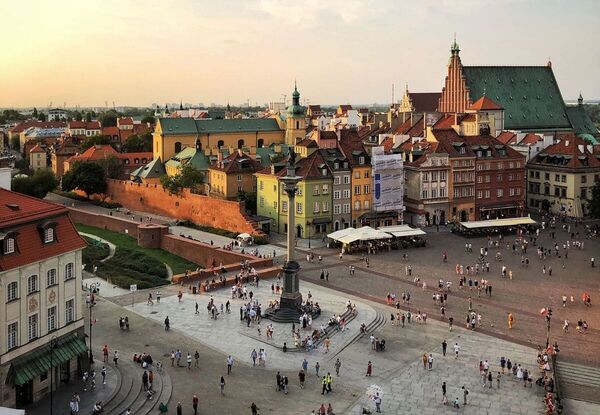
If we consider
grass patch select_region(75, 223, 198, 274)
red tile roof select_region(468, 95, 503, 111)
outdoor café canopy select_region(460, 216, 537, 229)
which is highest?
red tile roof select_region(468, 95, 503, 111)

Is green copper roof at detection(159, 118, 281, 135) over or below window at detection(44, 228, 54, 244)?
over

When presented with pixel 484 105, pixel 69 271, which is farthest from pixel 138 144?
pixel 69 271

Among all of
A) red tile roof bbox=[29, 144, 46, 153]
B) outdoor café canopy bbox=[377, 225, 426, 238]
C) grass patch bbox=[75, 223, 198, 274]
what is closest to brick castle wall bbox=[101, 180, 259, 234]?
grass patch bbox=[75, 223, 198, 274]

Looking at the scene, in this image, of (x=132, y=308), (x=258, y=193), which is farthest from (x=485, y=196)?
(x=132, y=308)

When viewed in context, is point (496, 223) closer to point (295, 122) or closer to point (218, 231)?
point (218, 231)

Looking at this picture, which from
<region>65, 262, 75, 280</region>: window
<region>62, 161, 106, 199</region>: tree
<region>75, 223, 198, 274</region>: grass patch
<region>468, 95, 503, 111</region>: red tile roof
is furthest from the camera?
<region>468, 95, 503, 111</region>: red tile roof

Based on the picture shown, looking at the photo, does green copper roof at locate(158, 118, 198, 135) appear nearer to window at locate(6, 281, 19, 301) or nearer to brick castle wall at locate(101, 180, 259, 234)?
brick castle wall at locate(101, 180, 259, 234)

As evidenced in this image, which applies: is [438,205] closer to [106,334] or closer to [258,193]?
[258,193]

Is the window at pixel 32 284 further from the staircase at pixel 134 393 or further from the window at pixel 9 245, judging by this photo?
the staircase at pixel 134 393
